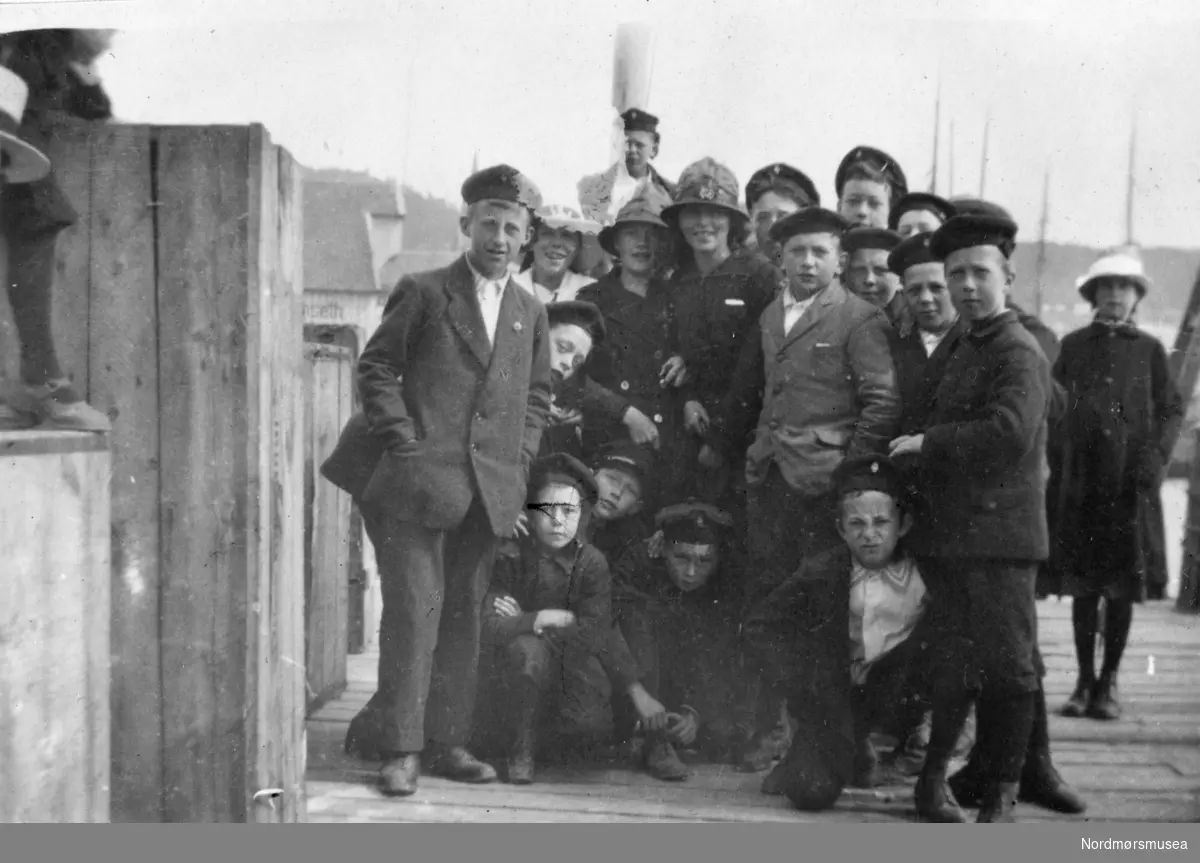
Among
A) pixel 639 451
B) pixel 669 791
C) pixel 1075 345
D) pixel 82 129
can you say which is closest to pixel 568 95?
pixel 639 451

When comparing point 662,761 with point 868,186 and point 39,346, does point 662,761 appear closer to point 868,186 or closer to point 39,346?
point 868,186

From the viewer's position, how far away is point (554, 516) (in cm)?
363

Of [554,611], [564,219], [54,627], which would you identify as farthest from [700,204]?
[54,627]

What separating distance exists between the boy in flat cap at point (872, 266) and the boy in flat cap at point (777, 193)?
7.2 inches

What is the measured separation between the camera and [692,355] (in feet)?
12.1

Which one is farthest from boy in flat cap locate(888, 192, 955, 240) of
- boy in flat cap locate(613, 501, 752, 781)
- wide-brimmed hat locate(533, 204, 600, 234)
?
boy in flat cap locate(613, 501, 752, 781)

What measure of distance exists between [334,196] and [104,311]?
0.82m

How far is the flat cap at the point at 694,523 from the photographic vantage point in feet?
12.0

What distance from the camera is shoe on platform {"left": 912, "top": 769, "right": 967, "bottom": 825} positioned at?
11.0 feet

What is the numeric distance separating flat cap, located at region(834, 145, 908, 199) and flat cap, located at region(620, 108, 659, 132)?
0.62 m

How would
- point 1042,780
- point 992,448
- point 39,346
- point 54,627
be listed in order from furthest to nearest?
point 1042,780 → point 992,448 → point 39,346 → point 54,627

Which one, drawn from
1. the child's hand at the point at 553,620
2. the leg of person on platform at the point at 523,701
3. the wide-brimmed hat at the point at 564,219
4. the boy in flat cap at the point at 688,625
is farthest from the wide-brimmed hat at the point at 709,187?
the leg of person on platform at the point at 523,701

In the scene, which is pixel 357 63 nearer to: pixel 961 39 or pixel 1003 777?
pixel 961 39

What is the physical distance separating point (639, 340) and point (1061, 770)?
1.91 m
